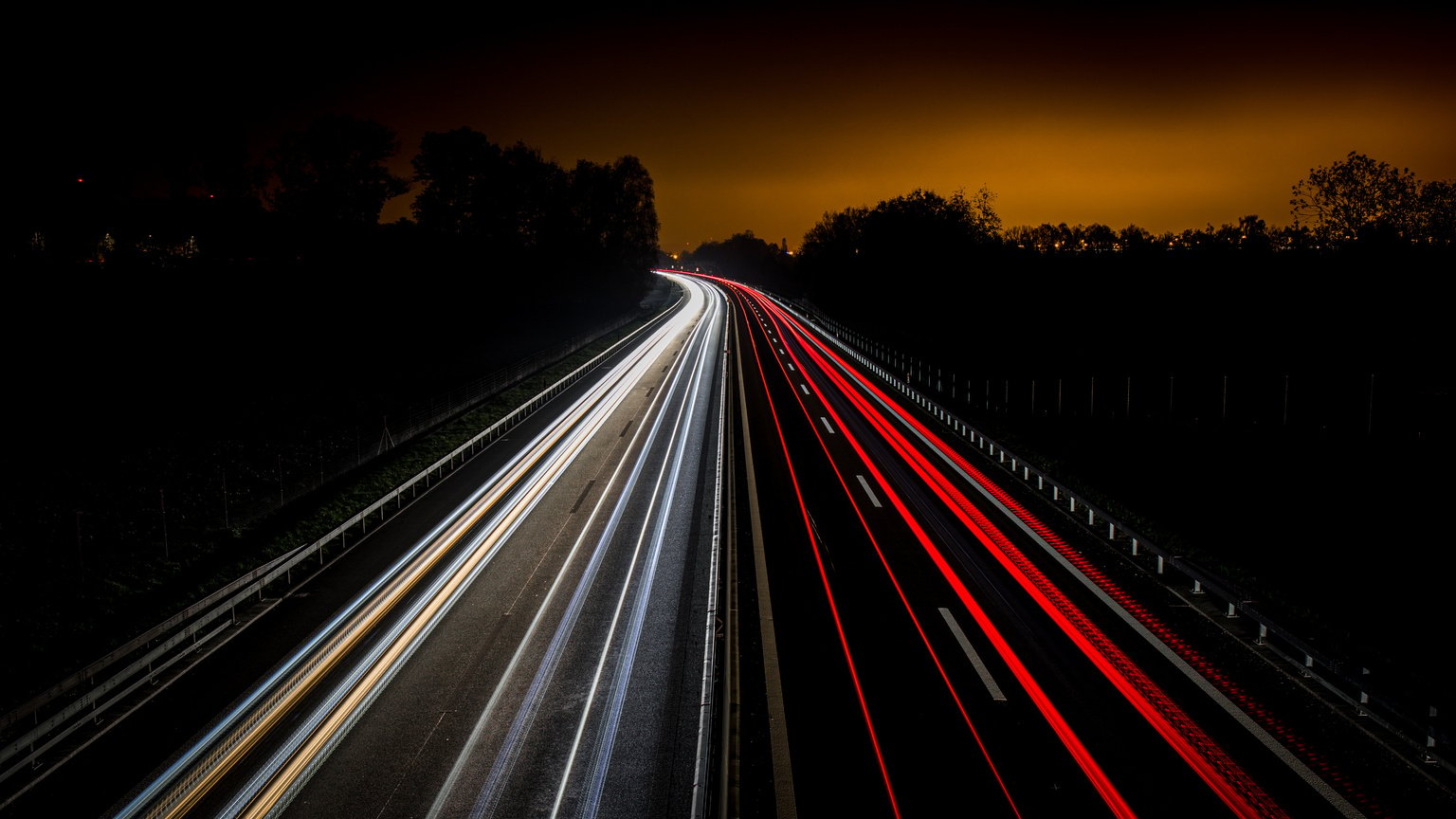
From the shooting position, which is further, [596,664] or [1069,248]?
[1069,248]

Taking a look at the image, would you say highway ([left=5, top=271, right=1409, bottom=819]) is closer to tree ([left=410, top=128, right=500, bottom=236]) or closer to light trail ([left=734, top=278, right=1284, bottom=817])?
light trail ([left=734, top=278, right=1284, bottom=817])

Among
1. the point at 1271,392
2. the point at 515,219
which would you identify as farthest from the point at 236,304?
the point at 1271,392

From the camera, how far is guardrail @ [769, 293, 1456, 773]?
10.4 m

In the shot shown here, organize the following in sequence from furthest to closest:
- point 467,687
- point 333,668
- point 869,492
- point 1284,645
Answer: point 869,492 → point 1284,645 → point 333,668 → point 467,687

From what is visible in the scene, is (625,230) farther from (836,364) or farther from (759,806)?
(759,806)

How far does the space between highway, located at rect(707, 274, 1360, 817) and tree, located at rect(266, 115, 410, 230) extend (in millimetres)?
88483

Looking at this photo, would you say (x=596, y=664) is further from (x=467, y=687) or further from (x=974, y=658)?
(x=974, y=658)

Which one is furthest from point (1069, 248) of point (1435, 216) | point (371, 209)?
point (371, 209)

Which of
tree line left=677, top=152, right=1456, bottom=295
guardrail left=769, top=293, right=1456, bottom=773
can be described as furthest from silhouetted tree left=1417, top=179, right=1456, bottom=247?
guardrail left=769, top=293, right=1456, bottom=773

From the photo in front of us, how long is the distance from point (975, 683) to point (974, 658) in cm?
88

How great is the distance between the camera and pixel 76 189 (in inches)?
2418

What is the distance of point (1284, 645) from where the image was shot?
44.4 feet

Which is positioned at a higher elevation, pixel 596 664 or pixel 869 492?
pixel 869 492

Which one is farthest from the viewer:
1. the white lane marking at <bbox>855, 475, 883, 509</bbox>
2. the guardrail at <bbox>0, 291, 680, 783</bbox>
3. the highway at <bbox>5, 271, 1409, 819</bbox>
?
the white lane marking at <bbox>855, 475, 883, 509</bbox>
